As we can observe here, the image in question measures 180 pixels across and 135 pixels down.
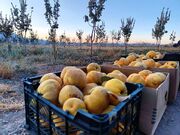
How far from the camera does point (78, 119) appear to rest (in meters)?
1.14

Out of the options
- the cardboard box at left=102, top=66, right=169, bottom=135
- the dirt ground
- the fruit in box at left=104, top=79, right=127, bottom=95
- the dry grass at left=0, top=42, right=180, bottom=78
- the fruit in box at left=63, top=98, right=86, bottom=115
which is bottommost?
the dry grass at left=0, top=42, right=180, bottom=78

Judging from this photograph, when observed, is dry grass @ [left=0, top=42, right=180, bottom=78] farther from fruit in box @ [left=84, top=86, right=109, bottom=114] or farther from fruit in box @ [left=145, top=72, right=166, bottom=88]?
fruit in box @ [left=84, top=86, right=109, bottom=114]

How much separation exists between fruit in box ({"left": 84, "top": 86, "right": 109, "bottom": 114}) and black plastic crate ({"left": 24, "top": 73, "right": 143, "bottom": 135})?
0.43 feet

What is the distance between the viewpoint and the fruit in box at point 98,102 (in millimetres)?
1348

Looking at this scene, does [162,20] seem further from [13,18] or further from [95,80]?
[95,80]

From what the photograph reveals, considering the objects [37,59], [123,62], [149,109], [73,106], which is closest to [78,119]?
[73,106]

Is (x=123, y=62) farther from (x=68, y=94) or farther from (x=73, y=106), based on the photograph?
(x=73, y=106)

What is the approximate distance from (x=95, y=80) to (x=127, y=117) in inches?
25.8

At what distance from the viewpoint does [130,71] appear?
261cm

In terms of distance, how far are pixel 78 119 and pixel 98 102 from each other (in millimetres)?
249

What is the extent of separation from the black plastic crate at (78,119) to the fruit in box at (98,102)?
13 centimetres

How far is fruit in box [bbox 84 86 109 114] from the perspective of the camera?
135cm

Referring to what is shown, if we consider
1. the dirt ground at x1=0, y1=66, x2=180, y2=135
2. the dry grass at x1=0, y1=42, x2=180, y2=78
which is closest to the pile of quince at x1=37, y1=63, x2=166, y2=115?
the dirt ground at x1=0, y1=66, x2=180, y2=135

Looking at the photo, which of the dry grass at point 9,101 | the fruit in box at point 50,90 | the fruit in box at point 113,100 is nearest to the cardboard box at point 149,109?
the fruit in box at point 113,100
